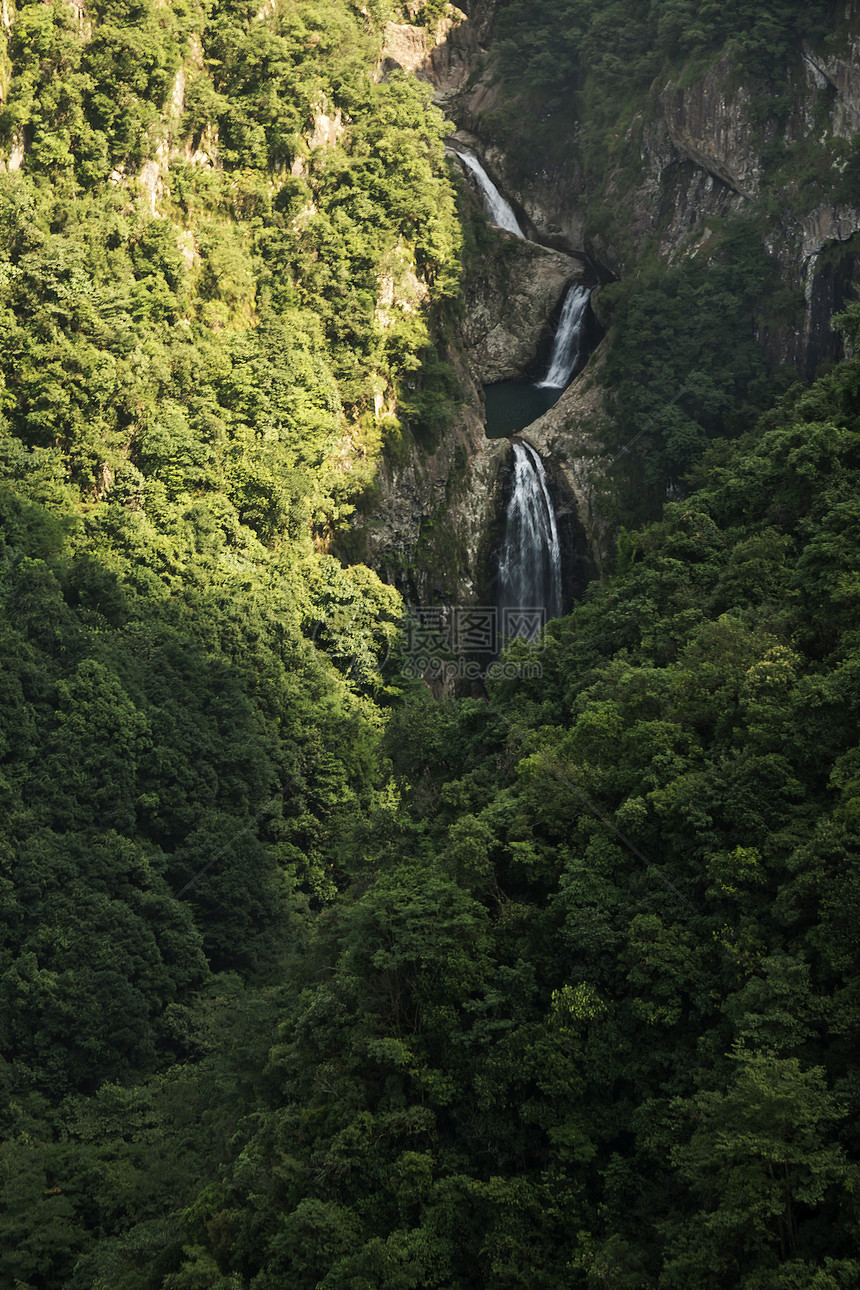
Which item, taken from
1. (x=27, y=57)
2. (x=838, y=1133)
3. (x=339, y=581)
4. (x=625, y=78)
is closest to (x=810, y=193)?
(x=625, y=78)

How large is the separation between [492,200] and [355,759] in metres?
21.5

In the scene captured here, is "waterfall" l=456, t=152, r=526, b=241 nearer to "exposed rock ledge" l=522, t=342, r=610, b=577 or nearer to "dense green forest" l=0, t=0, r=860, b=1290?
"dense green forest" l=0, t=0, r=860, b=1290

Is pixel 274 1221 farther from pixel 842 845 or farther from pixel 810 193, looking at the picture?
pixel 810 193

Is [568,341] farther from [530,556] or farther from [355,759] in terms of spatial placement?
[355,759]

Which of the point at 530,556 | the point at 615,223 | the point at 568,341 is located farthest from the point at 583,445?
the point at 615,223

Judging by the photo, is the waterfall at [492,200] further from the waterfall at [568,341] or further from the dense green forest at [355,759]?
the waterfall at [568,341]

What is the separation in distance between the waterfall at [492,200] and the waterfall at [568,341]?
3.32m

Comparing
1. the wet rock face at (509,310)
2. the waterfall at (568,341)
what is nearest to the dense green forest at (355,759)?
the wet rock face at (509,310)

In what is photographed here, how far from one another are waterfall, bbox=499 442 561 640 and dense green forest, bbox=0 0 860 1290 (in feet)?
8.13

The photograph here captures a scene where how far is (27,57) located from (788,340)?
62.8ft

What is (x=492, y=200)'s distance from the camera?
128 ft

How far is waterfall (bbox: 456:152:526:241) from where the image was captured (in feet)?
127

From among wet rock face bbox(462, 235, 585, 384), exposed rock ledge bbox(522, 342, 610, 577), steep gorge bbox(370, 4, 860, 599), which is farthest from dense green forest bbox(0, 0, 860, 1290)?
wet rock face bbox(462, 235, 585, 384)

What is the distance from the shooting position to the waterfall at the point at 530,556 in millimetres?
31797
